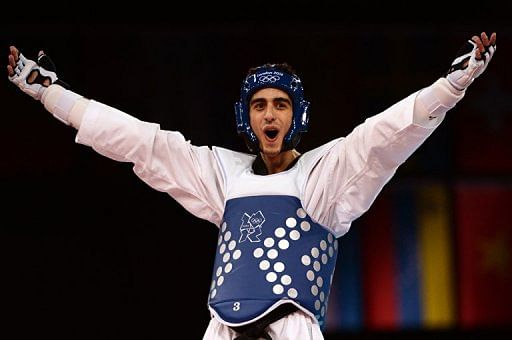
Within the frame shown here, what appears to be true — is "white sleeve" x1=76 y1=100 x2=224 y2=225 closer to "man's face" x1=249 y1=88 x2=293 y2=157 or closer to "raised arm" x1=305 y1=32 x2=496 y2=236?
"man's face" x1=249 y1=88 x2=293 y2=157

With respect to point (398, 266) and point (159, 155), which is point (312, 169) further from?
point (398, 266)

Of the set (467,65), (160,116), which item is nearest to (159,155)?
(467,65)

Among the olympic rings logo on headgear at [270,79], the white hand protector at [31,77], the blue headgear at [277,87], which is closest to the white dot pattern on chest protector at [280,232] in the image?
the blue headgear at [277,87]

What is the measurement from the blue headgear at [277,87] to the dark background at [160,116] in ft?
8.28

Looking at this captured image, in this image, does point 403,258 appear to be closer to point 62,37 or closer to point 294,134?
point 62,37

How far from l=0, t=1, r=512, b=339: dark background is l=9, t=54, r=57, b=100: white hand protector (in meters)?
2.55

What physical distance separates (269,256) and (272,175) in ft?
1.01

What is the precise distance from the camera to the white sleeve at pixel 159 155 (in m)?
4.09

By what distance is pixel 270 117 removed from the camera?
4074mm

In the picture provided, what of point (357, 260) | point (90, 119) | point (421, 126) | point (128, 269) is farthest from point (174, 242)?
point (421, 126)

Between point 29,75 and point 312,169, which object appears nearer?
point 312,169

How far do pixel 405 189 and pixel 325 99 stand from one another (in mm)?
693

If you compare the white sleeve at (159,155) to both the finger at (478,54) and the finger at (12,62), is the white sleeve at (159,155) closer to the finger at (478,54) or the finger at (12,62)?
the finger at (12,62)

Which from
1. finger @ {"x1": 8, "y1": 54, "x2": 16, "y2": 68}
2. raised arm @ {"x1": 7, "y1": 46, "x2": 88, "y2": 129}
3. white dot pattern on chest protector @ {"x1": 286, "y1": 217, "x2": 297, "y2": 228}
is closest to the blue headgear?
white dot pattern on chest protector @ {"x1": 286, "y1": 217, "x2": 297, "y2": 228}
